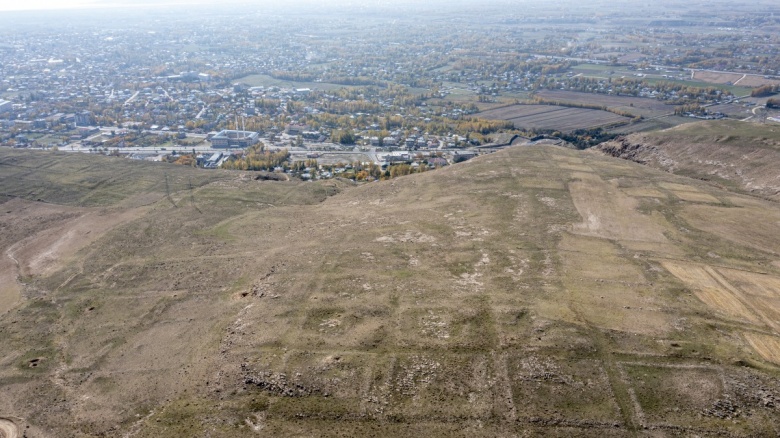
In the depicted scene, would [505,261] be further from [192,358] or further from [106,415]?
[106,415]

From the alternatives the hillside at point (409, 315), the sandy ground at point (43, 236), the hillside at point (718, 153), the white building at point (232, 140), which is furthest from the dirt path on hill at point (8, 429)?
the white building at point (232, 140)

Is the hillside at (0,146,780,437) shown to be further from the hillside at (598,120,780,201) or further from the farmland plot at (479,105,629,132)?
the farmland plot at (479,105,629,132)

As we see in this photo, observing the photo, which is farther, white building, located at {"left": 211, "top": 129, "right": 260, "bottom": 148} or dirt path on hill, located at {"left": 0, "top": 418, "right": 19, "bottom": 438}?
white building, located at {"left": 211, "top": 129, "right": 260, "bottom": 148}

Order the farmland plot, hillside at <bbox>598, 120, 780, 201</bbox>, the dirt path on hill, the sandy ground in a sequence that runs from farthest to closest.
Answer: the farmland plot → hillside at <bbox>598, 120, 780, 201</bbox> → the sandy ground → the dirt path on hill

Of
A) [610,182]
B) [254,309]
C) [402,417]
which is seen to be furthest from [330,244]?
[610,182]

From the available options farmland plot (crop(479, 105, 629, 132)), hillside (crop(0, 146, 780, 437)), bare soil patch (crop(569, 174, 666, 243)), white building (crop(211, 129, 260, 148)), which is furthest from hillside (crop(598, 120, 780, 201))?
white building (crop(211, 129, 260, 148))

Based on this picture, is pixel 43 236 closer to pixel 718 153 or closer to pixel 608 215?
pixel 608 215
